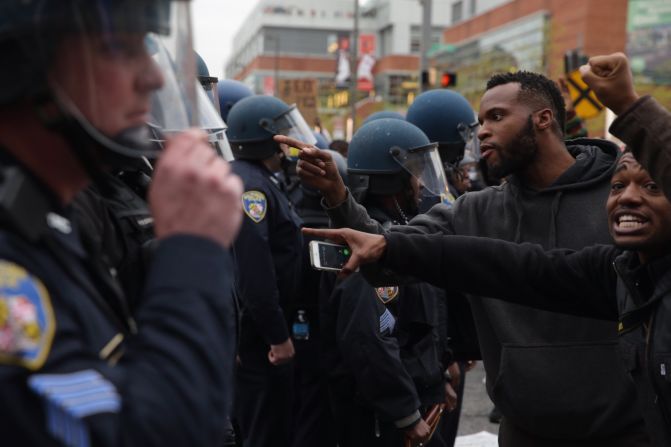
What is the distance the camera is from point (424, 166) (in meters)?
3.96

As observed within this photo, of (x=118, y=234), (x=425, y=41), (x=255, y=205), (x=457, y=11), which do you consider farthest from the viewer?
(x=457, y=11)

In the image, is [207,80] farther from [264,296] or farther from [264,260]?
[264,296]

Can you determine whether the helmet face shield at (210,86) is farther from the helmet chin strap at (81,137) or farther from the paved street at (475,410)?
the paved street at (475,410)

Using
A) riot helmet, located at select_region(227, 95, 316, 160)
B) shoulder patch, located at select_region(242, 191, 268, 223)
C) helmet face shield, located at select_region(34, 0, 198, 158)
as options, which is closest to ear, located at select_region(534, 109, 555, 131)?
shoulder patch, located at select_region(242, 191, 268, 223)

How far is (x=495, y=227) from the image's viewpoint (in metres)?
3.01

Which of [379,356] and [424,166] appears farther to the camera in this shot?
[424,166]

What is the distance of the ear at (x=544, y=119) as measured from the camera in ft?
10.6

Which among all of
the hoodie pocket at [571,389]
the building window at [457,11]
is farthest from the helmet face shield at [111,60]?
the building window at [457,11]

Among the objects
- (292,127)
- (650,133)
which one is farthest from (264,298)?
(650,133)

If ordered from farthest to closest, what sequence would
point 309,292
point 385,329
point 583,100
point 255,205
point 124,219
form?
1. point 583,100
2. point 309,292
3. point 255,205
4. point 385,329
5. point 124,219

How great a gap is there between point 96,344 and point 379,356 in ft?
7.54

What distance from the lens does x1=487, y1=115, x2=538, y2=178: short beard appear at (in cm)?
314

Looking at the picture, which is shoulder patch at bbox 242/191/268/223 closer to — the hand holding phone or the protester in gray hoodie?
the protester in gray hoodie

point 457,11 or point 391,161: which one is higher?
point 457,11
